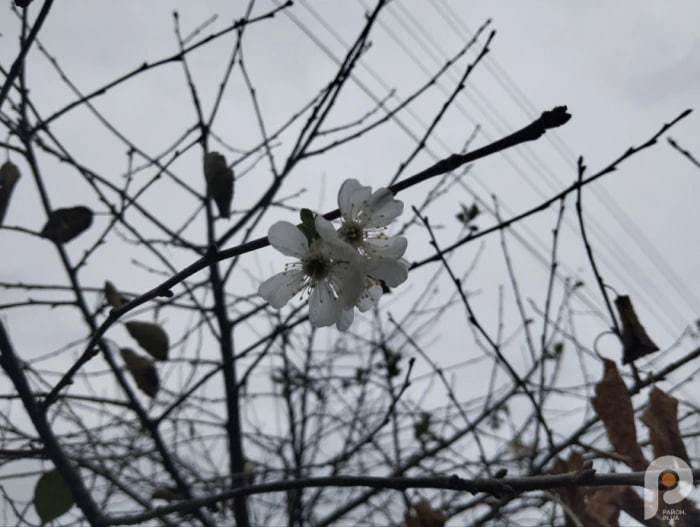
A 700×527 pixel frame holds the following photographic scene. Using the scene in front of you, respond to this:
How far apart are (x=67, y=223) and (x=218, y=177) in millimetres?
413

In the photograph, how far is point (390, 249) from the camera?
99cm

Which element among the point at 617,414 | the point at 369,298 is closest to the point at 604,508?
the point at 617,414

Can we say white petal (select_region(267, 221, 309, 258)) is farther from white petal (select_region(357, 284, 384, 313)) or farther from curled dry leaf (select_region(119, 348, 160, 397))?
curled dry leaf (select_region(119, 348, 160, 397))

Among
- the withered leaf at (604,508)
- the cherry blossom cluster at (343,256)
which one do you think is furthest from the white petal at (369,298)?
the withered leaf at (604,508)

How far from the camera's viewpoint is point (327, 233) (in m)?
0.87

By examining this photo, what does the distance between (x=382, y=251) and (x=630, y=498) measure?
65cm

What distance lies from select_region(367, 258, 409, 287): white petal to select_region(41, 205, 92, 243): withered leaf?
80 cm

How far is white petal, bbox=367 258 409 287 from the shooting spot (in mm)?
995

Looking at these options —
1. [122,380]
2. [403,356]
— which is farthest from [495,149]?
[403,356]

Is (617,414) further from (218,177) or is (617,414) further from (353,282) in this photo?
(218,177)

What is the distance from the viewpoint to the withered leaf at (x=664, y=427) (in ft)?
3.53

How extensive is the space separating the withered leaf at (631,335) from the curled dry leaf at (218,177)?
846 mm

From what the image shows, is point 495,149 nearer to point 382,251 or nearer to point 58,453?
point 382,251

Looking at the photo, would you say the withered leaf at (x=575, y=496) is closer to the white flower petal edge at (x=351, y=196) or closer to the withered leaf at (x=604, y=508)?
the withered leaf at (x=604, y=508)
